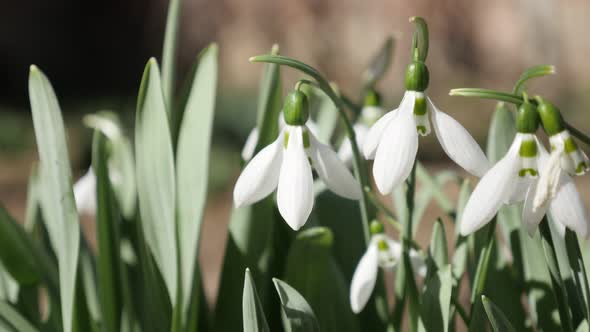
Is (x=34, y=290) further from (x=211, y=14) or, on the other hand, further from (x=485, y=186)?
(x=211, y=14)

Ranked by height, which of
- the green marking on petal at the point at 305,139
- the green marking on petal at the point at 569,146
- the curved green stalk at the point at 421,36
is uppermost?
the curved green stalk at the point at 421,36

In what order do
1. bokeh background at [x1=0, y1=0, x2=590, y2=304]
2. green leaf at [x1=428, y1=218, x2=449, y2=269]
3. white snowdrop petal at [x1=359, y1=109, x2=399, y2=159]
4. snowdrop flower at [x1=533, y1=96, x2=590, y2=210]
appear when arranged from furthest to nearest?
bokeh background at [x1=0, y1=0, x2=590, y2=304], green leaf at [x1=428, y1=218, x2=449, y2=269], white snowdrop petal at [x1=359, y1=109, x2=399, y2=159], snowdrop flower at [x1=533, y1=96, x2=590, y2=210]

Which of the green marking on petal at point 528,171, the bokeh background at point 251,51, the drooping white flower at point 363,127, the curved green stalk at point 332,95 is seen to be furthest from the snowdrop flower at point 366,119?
the bokeh background at point 251,51

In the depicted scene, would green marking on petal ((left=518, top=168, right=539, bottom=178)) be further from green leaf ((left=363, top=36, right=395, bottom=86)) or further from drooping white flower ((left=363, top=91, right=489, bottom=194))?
green leaf ((left=363, top=36, right=395, bottom=86))

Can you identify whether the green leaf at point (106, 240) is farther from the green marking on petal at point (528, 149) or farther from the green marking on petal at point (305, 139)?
the green marking on petal at point (528, 149)

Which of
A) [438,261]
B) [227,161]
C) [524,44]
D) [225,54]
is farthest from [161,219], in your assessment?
[225,54]

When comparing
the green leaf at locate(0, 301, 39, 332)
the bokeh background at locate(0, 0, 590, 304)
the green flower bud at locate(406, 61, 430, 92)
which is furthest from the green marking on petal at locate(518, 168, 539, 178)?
the bokeh background at locate(0, 0, 590, 304)

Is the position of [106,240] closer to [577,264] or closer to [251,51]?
[577,264]

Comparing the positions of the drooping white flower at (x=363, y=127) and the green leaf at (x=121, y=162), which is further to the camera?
the green leaf at (x=121, y=162)
